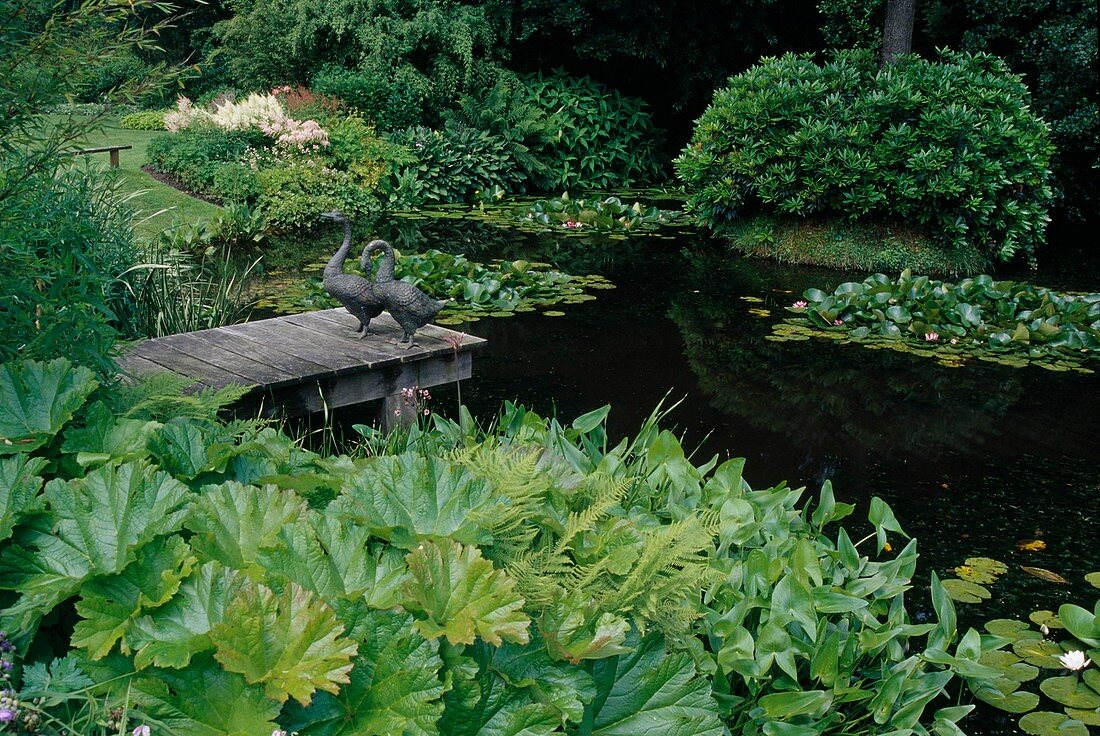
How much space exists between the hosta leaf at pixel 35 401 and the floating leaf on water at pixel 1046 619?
3.20 m

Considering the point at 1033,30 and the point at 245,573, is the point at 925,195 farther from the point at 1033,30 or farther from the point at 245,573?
the point at 245,573

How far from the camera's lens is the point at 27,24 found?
246 cm

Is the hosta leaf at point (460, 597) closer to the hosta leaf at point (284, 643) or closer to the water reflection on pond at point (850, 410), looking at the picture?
the hosta leaf at point (284, 643)

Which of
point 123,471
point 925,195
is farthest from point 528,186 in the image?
point 123,471

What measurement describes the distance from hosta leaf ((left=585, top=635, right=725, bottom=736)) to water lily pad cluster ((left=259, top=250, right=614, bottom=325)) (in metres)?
5.15

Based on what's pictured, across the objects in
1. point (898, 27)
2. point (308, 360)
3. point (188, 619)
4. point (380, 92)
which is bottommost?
point (308, 360)

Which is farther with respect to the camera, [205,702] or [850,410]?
[850,410]

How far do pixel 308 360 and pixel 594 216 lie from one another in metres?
7.22

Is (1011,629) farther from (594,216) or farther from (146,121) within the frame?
(146,121)

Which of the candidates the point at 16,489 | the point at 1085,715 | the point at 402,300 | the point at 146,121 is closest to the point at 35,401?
the point at 16,489

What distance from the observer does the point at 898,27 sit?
424 inches

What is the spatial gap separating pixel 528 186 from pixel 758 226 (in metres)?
5.73

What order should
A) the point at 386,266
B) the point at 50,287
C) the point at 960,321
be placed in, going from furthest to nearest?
1. the point at 960,321
2. the point at 386,266
3. the point at 50,287

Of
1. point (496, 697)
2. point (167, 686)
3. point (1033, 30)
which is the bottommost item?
point (496, 697)
